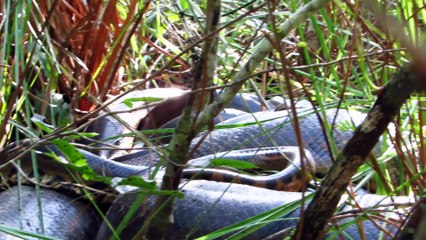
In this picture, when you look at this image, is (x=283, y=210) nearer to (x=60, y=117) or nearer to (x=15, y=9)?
(x=15, y=9)

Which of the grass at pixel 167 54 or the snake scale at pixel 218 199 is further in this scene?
the snake scale at pixel 218 199

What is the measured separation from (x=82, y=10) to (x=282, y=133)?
2.05 feet

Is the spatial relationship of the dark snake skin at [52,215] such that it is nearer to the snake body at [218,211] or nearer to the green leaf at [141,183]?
the snake body at [218,211]

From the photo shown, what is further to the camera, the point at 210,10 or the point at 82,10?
the point at 82,10

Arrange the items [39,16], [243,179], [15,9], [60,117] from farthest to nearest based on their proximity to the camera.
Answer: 1. [60,117]
2. [243,179]
3. [39,16]
4. [15,9]

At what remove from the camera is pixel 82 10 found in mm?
1906

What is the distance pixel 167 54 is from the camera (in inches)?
72.7

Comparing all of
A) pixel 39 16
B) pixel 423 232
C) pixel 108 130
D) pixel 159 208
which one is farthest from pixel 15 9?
pixel 108 130

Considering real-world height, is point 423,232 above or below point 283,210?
above

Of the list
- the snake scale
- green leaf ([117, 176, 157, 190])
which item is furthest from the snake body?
green leaf ([117, 176, 157, 190])

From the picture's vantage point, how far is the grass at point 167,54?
37.6 inches

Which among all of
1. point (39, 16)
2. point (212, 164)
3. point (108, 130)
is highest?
point (39, 16)

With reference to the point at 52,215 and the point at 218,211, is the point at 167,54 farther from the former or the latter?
the point at 218,211

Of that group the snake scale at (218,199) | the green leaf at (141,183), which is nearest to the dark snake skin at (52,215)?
the snake scale at (218,199)
